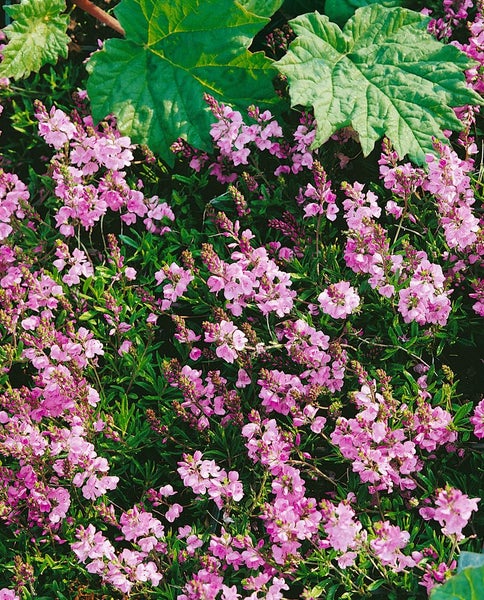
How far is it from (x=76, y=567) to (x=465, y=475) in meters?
1.54

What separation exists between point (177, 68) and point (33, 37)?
761mm

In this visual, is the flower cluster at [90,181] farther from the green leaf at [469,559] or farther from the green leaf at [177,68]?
the green leaf at [469,559]

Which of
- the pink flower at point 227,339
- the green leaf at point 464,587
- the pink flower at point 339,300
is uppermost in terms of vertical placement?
the pink flower at point 339,300

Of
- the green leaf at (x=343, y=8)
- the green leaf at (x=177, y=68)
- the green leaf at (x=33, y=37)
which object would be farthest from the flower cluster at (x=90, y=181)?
the green leaf at (x=343, y=8)

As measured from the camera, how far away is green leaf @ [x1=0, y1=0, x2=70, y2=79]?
3773 mm

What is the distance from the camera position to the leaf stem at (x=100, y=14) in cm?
402

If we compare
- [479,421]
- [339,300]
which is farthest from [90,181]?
[479,421]

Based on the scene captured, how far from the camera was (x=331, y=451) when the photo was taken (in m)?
3.07

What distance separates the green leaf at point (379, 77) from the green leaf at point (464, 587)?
177cm

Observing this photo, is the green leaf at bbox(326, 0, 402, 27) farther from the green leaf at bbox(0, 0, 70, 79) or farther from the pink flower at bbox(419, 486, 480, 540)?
the pink flower at bbox(419, 486, 480, 540)

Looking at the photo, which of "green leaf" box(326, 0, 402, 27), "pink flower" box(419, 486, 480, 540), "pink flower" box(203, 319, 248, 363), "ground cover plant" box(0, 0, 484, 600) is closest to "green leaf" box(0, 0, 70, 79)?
"ground cover plant" box(0, 0, 484, 600)

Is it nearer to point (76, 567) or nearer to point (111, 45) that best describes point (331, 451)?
point (76, 567)

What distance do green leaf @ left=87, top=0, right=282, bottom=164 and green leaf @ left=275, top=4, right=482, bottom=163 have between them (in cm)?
26

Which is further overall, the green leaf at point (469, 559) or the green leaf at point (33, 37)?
the green leaf at point (33, 37)
